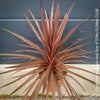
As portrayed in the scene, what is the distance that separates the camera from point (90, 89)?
1268 mm

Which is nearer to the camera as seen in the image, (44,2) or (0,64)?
(44,2)

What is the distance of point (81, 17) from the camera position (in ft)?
4.73

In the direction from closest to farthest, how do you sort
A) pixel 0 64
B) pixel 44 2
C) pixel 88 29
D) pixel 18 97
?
pixel 18 97 < pixel 44 2 < pixel 88 29 < pixel 0 64

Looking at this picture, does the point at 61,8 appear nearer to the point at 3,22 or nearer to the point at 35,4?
the point at 35,4

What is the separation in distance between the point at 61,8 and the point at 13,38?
2.46 ft

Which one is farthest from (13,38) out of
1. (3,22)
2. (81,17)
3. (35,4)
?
(81,17)

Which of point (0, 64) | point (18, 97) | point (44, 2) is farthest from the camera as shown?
point (0, 64)

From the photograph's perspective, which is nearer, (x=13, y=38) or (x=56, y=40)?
(x=56, y=40)

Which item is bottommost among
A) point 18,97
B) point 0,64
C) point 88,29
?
point 18,97

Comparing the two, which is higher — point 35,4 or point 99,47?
point 35,4

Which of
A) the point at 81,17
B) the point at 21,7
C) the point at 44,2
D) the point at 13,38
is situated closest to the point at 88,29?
the point at 81,17

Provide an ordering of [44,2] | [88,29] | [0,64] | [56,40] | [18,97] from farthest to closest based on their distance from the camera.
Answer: [0,64], [88,29], [44,2], [18,97], [56,40]

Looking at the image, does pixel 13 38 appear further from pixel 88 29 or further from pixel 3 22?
pixel 88 29

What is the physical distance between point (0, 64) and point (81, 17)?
129 cm
